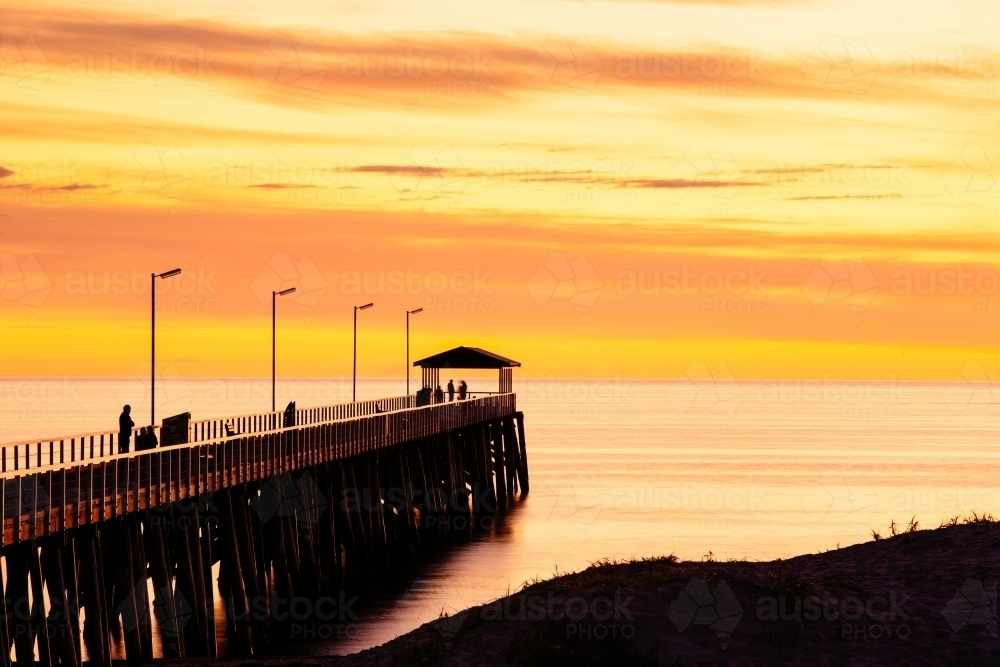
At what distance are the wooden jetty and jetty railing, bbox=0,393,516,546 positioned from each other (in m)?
0.04

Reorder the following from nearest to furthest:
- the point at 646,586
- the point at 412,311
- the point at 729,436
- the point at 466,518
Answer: the point at 646,586 < the point at 466,518 < the point at 412,311 < the point at 729,436

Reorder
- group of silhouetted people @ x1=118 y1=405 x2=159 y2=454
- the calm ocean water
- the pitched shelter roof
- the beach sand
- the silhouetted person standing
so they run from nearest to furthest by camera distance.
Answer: the beach sand, the silhouetted person standing, group of silhouetted people @ x1=118 y1=405 x2=159 y2=454, the calm ocean water, the pitched shelter roof

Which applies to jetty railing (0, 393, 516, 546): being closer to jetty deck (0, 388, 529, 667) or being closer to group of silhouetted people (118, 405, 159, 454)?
jetty deck (0, 388, 529, 667)

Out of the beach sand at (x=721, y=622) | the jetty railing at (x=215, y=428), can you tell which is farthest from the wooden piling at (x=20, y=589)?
the beach sand at (x=721, y=622)

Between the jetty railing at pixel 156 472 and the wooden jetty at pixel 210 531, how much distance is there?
42 mm

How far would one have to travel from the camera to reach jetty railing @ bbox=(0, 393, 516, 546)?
23.0 meters

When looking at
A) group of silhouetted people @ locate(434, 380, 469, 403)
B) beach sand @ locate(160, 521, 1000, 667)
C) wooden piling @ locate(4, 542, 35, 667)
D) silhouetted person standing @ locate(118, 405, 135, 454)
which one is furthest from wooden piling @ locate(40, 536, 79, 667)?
group of silhouetted people @ locate(434, 380, 469, 403)

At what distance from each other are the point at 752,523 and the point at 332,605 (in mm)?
29983

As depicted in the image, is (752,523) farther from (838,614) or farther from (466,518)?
Answer: (838,614)

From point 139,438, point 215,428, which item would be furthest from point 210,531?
point 139,438

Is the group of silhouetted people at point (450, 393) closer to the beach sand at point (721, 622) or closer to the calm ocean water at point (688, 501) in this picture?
the calm ocean water at point (688, 501)

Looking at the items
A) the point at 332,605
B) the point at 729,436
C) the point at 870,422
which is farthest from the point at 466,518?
the point at 870,422

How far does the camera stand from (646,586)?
19.7m

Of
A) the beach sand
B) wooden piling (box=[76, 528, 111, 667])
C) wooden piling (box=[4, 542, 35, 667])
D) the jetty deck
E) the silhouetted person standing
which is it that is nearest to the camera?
the beach sand
